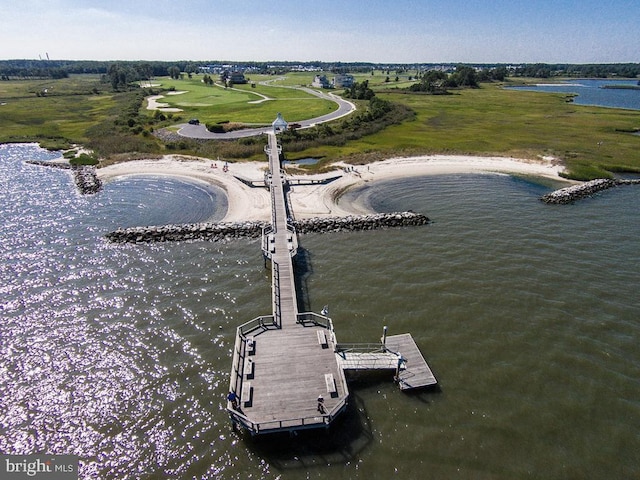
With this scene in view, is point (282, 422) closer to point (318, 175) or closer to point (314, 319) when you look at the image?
point (314, 319)

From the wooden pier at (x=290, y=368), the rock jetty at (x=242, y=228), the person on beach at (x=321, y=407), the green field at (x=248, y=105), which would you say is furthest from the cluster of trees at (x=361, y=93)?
the person on beach at (x=321, y=407)

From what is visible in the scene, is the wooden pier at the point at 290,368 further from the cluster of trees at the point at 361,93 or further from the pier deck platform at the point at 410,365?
the cluster of trees at the point at 361,93

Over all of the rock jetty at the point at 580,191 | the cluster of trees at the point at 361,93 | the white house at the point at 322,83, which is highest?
the white house at the point at 322,83

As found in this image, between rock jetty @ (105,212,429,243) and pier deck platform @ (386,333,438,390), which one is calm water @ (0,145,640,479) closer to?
pier deck platform @ (386,333,438,390)

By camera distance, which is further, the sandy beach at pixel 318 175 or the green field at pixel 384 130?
the green field at pixel 384 130

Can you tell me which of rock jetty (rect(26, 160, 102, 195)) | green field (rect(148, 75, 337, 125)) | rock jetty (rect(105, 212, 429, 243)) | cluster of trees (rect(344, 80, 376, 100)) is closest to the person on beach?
rock jetty (rect(105, 212, 429, 243))

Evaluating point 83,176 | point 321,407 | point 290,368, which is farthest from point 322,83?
point 321,407
